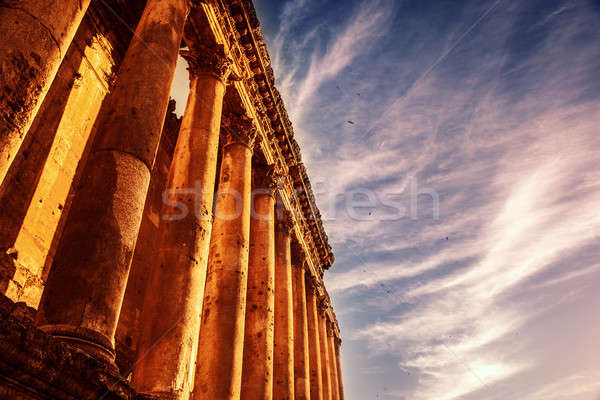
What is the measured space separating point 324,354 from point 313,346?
292 cm

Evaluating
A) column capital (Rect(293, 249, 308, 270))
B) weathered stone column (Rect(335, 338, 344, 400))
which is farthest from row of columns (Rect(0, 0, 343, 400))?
weathered stone column (Rect(335, 338, 344, 400))

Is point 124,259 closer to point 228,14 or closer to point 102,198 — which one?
point 102,198

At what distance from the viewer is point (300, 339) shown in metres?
18.4

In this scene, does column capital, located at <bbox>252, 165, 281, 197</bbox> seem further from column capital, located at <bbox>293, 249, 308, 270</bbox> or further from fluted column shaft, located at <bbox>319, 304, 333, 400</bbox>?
fluted column shaft, located at <bbox>319, 304, 333, 400</bbox>

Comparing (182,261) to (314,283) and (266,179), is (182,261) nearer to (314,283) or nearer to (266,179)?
(266,179)

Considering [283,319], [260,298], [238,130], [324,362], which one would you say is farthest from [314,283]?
[238,130]

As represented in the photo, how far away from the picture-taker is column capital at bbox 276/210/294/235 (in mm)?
18203

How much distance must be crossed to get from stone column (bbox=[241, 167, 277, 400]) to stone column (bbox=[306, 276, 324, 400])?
29.9ft

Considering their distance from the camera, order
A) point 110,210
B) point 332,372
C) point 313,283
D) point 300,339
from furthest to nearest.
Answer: point 332,372 < point 313,283 < point 300,339 < point 110,210

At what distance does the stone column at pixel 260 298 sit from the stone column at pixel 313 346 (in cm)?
912

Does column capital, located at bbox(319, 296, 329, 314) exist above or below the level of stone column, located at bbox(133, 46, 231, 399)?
above

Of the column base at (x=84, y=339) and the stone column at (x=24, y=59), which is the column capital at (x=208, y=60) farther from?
the column base at (x=84, y=339)

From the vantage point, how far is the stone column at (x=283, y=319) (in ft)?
47.0

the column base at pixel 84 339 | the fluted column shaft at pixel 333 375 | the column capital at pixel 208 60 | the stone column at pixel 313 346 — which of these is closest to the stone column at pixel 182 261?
the column capital at pixel 208 60
